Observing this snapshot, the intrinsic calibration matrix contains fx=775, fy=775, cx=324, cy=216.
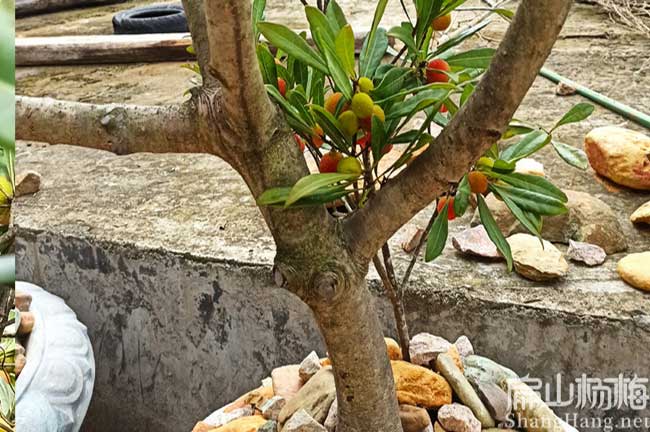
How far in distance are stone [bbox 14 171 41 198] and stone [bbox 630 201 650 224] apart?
1127 mm

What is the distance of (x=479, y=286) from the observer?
110cm

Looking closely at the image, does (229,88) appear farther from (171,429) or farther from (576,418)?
(171,429)

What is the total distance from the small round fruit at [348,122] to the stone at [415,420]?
0.32 metres

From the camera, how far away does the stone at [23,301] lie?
1.13m

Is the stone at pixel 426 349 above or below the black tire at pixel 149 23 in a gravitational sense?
below

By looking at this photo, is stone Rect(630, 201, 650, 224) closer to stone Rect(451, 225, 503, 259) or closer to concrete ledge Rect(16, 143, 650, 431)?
concrete ledge Rect(16, 143, 650, 431)

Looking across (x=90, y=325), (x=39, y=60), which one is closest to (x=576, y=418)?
(x=90, y=325)

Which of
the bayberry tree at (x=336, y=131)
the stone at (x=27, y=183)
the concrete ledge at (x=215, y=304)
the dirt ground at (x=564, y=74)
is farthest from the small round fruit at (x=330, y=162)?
the stone at (x=27, y=183)

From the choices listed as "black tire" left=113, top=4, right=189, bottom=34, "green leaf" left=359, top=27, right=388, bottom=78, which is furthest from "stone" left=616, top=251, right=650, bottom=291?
"black tire" left=113, top=4, right=189, bottom=34

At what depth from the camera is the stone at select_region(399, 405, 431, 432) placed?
752 millimetres

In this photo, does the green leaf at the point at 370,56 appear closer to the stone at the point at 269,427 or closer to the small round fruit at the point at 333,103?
the small round fruit at the point at 333,103

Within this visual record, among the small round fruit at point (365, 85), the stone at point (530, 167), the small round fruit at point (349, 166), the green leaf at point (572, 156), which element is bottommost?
the stone at point (530, 167)

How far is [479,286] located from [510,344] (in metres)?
0.09

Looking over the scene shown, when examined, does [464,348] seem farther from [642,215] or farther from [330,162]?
[642,215]
